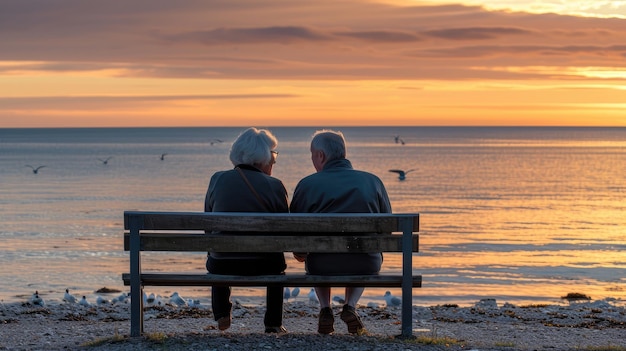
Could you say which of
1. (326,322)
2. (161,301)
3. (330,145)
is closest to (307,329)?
(326,322)

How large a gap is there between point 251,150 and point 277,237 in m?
0.82

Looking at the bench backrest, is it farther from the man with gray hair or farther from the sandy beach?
the sandy beach

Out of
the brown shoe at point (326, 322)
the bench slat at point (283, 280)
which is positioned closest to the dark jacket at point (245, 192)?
the bench slat at point (283, 280)

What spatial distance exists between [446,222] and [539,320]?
2323cm

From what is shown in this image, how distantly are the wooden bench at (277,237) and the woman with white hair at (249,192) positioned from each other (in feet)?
0.50

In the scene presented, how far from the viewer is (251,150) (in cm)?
755

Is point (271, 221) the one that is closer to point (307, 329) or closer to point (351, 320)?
point (351, 320)

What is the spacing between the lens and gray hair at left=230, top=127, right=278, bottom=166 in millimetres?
7551

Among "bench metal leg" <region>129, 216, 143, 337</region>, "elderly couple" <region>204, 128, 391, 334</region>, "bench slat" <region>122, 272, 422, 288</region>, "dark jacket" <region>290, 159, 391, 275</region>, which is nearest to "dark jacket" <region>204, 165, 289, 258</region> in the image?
"elderly couple" <region>204, 128, 391, 334</region>

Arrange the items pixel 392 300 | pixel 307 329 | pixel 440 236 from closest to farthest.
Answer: pixel 307 329, pixel 392 300, pixel 440 236

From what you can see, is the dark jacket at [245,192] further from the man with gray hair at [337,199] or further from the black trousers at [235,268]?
the black trousers at [235,268]

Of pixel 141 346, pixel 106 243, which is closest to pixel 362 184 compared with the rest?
pixel 141 346

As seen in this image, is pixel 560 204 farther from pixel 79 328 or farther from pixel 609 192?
pixel 79 328

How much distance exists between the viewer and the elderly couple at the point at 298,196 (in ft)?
24.1
